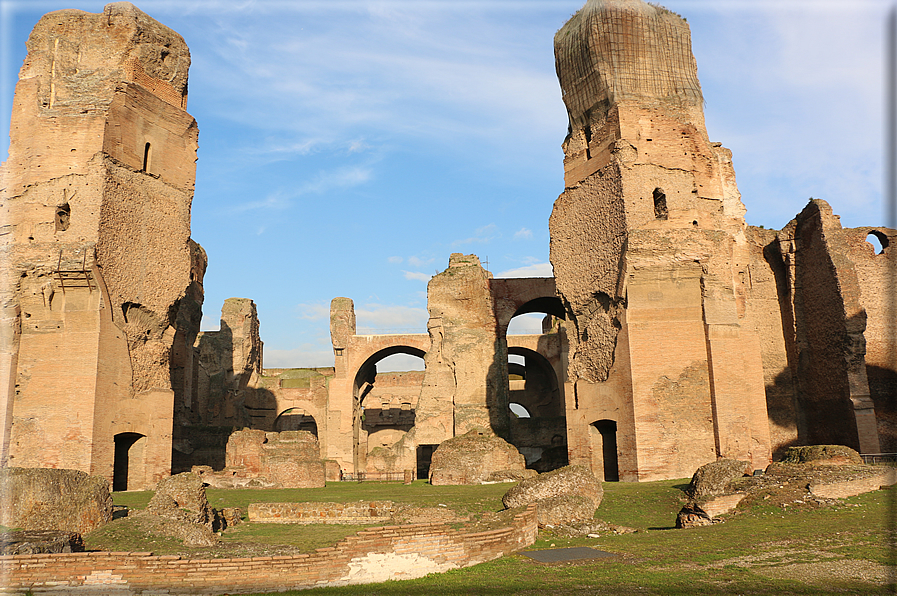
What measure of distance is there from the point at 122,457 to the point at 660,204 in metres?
13.6

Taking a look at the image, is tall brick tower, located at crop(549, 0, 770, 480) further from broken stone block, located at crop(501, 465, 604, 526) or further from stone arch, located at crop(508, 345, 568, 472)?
stone arch, located at crop(508, 345, 568, 472)

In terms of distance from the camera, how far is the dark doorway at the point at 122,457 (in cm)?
1513

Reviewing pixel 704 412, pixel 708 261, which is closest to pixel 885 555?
pixel 704 412

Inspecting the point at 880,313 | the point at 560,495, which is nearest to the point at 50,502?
the point at 560,495

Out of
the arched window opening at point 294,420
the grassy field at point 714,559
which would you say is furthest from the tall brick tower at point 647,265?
the arched window opening at point 294,420

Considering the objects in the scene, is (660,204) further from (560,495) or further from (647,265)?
→ (560,495)

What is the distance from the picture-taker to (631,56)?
52.0ft

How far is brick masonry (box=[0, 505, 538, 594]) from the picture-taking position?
5320 mm

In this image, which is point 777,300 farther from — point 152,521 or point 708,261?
point 152,521

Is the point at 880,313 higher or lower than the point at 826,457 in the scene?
higher

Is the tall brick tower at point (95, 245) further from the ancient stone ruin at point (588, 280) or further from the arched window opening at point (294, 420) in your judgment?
the arched window opening at point (294, 420)

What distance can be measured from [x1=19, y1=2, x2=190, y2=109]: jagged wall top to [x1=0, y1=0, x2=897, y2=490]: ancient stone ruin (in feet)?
0.17

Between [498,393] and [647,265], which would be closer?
[647,265]

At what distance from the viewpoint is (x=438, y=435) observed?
2167 cm
